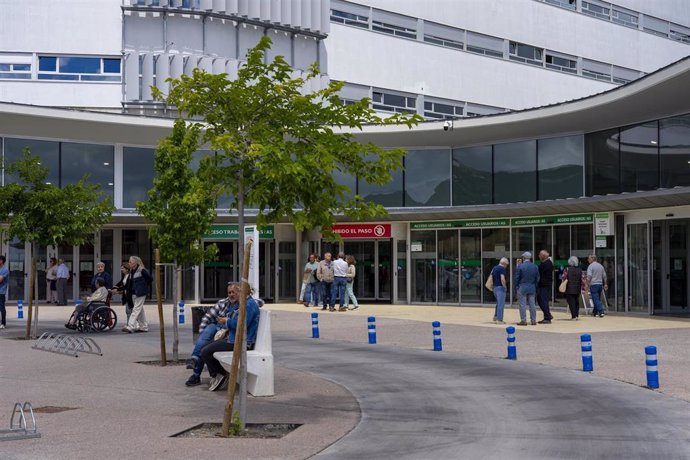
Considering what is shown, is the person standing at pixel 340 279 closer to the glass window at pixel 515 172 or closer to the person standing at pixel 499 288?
the person standing at pixel 499 288

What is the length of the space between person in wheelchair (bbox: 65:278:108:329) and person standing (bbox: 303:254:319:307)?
892 centimetres

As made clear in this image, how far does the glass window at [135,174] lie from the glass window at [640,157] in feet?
52.9

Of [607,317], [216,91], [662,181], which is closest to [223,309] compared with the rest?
[216,91]

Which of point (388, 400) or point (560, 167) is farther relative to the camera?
point (560, 167)

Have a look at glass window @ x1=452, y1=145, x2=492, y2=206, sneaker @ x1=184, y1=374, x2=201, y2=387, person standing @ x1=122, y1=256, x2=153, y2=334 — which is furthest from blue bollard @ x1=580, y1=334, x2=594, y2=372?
glass window @ x1=452, y1=145, x2=492, y2=206

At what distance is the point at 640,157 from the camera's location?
1033 inches

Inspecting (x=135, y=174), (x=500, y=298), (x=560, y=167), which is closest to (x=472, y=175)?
(x=560, y=167)

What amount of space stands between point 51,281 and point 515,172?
54.7ft

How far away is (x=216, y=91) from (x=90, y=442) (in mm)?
4123

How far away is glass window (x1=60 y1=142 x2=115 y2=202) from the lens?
30.6 meters

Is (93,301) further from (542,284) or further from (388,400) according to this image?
(388,400)

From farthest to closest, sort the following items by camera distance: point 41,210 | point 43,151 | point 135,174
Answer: point 135,174
point 43,151
point 41,210

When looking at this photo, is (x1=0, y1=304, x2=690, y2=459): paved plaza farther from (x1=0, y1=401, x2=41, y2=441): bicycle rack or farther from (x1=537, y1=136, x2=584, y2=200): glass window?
(x1=537, y1=136, x2=584, y2=200): glass window

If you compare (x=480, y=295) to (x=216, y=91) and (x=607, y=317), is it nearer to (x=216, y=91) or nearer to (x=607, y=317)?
(x=607, y=317)
